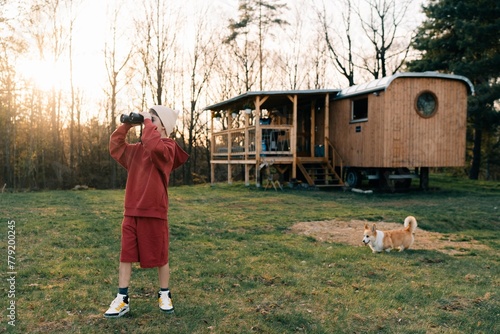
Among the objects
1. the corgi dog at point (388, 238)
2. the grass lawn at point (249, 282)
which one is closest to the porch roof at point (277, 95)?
A: the grass lawn at point (249, 282)

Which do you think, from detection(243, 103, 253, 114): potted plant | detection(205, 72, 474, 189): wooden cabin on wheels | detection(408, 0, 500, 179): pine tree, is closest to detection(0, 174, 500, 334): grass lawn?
detection(205, 72, 474, 189): wooden cabin on wheels

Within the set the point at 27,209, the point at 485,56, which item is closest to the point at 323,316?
the point at 27,209

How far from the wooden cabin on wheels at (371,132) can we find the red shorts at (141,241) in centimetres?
1219

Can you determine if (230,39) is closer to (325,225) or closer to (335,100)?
(335,100)

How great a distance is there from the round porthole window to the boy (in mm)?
12964

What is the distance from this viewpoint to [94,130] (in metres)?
26.7

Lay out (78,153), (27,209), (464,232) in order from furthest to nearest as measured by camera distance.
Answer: (78,153)
(27,209)
(464,232)

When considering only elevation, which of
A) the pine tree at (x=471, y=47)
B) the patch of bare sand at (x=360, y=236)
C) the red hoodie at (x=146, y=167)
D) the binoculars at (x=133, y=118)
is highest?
the pine tree at (x=471, y=47)

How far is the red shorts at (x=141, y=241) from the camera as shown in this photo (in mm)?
3418

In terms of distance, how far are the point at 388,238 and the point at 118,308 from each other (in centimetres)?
379

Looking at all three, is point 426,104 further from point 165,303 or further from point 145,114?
point 165,303

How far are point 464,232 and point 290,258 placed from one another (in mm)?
3907

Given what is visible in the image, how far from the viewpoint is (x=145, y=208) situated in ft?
11.2

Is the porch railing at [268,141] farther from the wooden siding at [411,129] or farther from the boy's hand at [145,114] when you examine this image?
the boy's hand at [145,114]
